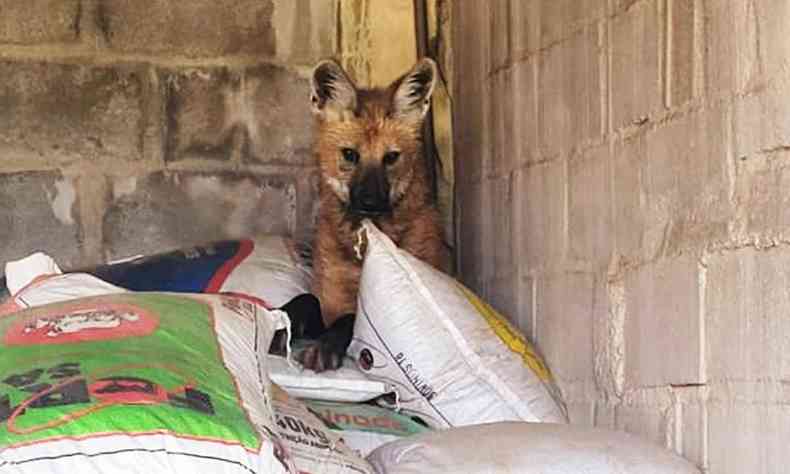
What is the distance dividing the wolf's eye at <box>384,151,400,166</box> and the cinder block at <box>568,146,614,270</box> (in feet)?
3.46

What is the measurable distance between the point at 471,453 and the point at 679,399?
362 millimetres

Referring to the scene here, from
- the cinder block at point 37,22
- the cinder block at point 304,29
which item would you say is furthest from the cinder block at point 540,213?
the cinder block at point 37,22

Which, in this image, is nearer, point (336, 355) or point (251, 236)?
point (336, 355)

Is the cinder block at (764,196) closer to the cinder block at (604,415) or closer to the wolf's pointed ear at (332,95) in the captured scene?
the cinder block at (604,415)

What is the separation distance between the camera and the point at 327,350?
285 cm

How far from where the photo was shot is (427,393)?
267 cm

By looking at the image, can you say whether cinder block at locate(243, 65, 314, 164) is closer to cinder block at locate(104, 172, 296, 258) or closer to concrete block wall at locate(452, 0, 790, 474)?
cinder block at locate(104, 172, 296, 258)

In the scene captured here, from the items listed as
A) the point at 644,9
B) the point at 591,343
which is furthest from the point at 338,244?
the point at 644,9

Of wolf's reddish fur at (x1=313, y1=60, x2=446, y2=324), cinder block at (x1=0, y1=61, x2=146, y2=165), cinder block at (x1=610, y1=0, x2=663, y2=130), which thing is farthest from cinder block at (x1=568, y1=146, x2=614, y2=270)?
cinder block at (x1=0, y1=61, x2=146, y2=165)

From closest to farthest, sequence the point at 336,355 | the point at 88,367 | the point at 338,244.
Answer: the point at 88,367 < the point at 336,355 < the point at 338,244

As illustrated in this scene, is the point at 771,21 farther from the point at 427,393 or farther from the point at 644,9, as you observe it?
the point at 427,393

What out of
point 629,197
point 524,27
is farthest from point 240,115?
point 629,197

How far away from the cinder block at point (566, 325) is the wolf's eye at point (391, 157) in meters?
0.90

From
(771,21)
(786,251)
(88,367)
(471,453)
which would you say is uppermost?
(771,21)
